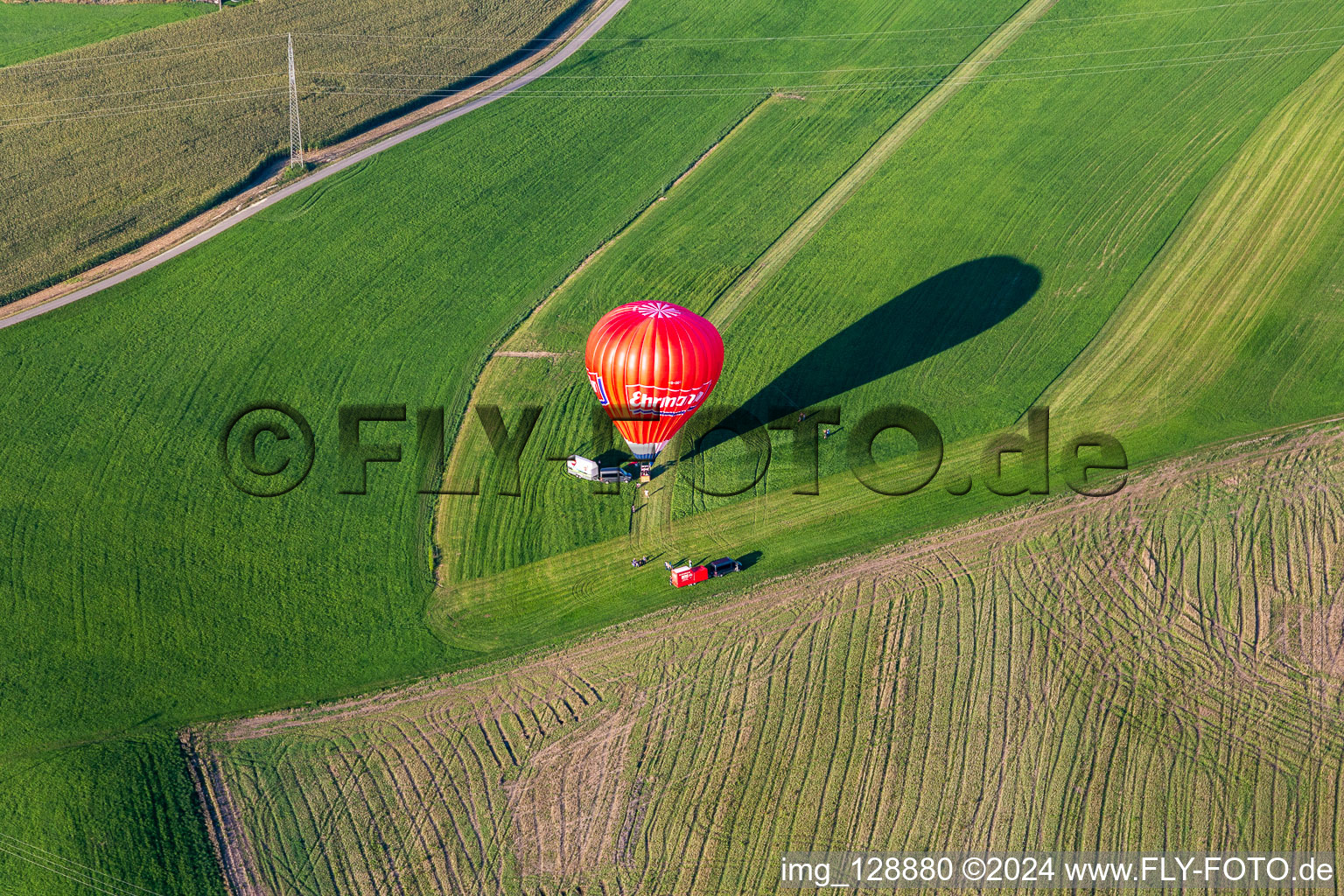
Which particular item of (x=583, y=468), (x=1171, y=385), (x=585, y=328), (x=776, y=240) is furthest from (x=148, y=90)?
(x=1171, y=385)

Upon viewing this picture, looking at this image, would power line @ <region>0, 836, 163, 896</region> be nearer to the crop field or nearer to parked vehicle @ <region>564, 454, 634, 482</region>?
the crop field

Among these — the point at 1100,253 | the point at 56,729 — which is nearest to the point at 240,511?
the point at 56,729

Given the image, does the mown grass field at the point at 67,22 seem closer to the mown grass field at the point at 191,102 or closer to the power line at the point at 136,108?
the mown grass field at the point at 191,102

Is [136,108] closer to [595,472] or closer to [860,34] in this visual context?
[595,472]

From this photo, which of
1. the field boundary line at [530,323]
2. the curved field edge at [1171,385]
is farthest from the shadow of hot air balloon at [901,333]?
the field boundary line at [530,323]

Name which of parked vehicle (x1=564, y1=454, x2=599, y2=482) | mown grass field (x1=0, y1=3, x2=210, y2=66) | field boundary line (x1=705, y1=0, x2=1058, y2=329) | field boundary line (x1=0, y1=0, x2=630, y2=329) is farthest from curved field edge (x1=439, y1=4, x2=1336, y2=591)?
mown grass field (x1=0, y1=3, x2=210, y2=66)

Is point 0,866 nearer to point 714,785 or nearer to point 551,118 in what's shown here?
point 714,785
